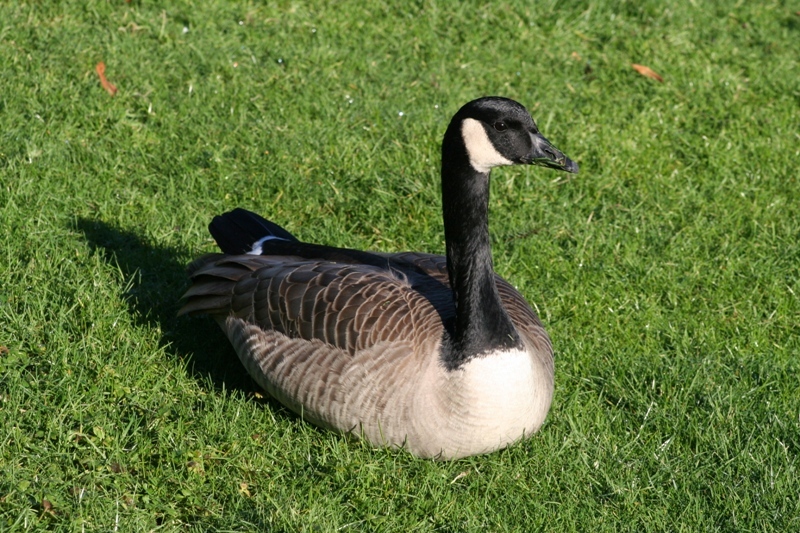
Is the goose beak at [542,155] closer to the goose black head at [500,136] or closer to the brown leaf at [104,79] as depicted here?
the goose black head at [500,136]

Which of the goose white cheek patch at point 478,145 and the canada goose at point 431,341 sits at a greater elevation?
the goose white cheek patch at point 478,145

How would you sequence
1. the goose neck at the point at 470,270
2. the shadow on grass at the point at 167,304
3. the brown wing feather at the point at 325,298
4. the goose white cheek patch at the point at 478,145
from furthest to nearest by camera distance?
the shadow on grass at the point at 167,304 < the brown wing feather at the point at 325,298 < the goose neck at the point at 470,270 < the goose white cheek patch at the point at 478,145

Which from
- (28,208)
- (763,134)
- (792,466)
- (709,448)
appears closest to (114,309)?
(28,208)

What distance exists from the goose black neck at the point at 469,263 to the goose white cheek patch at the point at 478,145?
3cm

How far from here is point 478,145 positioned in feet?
13.3

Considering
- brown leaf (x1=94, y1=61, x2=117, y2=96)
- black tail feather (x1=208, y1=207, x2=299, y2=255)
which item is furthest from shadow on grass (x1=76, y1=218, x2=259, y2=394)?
brown leaf (x1=94, y1=61, x2=117, y2=96)

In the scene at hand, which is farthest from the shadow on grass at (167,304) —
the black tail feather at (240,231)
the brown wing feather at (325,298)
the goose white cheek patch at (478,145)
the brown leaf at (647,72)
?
the brown leaf at (647,72)

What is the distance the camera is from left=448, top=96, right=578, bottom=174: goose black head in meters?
4.04

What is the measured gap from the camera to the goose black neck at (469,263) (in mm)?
4133

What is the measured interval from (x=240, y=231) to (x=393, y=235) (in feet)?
3.82

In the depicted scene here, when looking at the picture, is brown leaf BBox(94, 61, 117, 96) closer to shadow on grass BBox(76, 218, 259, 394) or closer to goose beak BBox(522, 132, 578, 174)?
shadow on grass BBox(76, 218, 259, 394)

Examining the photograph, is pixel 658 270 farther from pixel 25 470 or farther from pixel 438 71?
pixel 25 470

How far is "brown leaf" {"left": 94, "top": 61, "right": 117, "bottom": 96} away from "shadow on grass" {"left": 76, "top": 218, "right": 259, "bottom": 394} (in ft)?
4.70

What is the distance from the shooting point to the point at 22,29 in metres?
7.05
